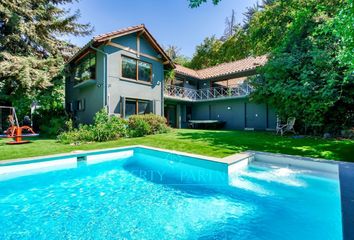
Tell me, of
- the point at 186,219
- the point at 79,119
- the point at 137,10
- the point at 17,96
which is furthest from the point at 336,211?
the point at 17,96

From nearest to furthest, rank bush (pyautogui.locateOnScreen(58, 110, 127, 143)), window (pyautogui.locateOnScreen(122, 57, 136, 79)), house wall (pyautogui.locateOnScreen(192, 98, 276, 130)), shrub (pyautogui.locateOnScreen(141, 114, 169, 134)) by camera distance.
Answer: bush (pyautogui.locateOnScreen(58, 110, 127, 143)) → shrub (pyautogui.locateOnScreen(141, 114, 169, 134)) → window (pyautogui.locateOnScreen(122, 57, 136, 79)) → house wall (pyautogui.locateOnScreen(192, 98, 276, 130))

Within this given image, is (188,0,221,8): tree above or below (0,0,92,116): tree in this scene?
below

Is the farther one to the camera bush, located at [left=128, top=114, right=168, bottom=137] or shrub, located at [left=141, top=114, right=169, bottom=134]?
shrub, located at [left=141, top=114, right=169, bottom=134]

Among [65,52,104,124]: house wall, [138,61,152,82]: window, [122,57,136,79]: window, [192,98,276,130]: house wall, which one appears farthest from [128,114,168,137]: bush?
[192,98,276,130]: house wall

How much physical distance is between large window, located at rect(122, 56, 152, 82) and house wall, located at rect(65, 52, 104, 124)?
1.57 meters

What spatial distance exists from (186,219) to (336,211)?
9.22 feet

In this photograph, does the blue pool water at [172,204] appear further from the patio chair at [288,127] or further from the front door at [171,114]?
the front door at [171,114]

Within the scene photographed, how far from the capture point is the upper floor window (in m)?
13.6

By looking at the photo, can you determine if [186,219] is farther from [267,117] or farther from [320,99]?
[267,117]

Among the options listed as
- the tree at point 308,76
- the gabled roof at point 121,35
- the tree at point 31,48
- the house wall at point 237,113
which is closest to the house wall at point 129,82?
the gabled roof at point 121,35

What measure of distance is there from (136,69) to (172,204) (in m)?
11.6

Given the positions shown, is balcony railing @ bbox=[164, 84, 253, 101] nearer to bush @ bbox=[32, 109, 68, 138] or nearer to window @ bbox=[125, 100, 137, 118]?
window @ bbox=[125, 100, 137, 118]

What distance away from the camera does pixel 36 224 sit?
11.5ft

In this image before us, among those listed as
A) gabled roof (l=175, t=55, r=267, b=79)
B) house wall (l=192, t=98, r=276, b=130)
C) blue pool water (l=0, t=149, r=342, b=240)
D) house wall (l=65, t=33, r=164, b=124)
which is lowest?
blue pool water (l=0, t=149, r=342, b=240)
